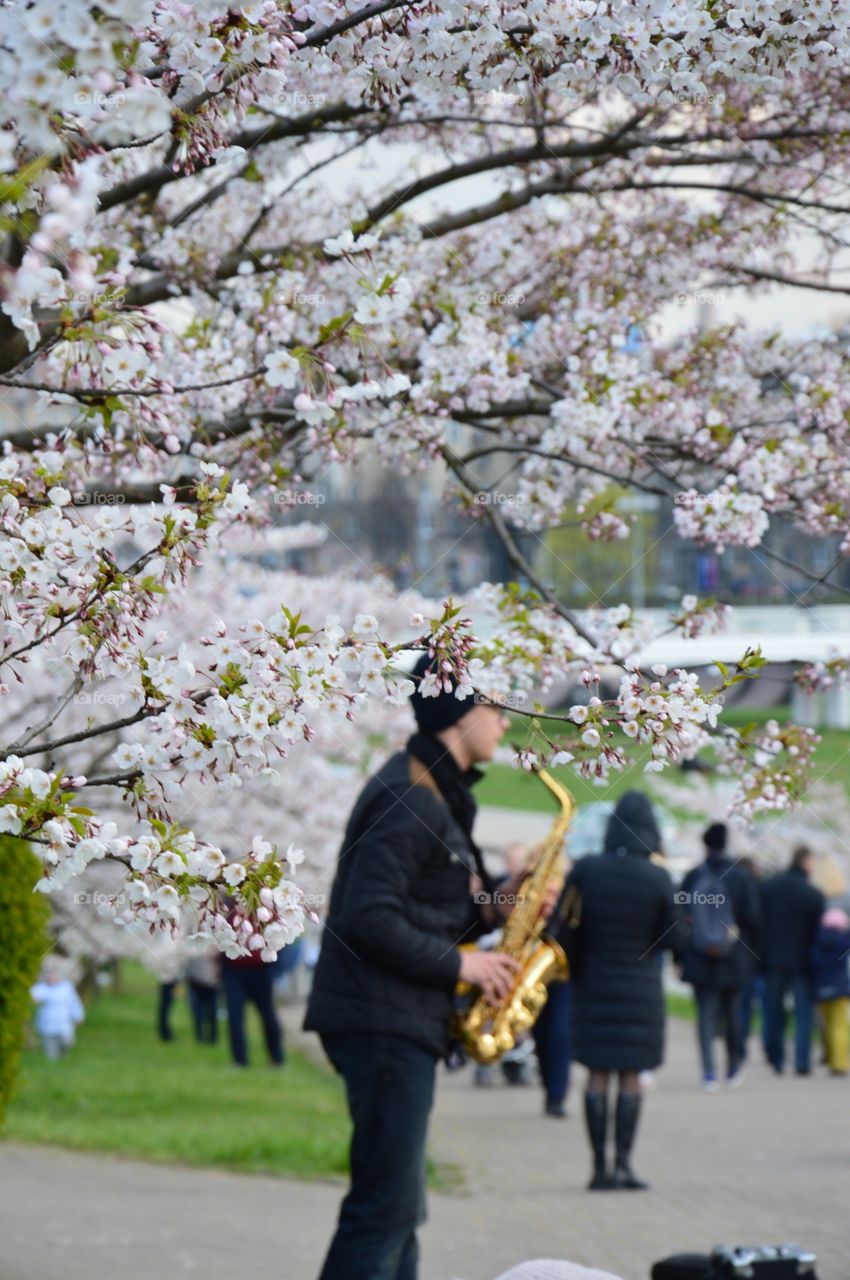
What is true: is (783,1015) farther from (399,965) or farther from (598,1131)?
(399,965)

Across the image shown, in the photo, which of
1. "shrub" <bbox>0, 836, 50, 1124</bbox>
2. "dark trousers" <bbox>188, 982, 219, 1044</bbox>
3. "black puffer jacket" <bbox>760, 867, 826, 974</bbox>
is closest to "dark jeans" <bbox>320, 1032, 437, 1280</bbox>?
"shrub" <bbox>0, 836, 50, 1124</bbox>

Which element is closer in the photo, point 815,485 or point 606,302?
point 815,485

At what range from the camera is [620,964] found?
9242 mm

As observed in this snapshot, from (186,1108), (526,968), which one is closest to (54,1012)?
(186,1108)

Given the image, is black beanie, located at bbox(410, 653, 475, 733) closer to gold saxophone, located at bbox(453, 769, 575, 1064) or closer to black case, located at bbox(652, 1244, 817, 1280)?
gold saxophone, located at bbox(453, 769, 575, 1064)

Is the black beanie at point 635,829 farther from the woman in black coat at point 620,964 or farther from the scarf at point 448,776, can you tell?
the scarf at point 448,776

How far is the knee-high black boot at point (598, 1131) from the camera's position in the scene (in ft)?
29.6

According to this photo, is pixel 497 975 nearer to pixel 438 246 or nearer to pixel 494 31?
pixel 494 31

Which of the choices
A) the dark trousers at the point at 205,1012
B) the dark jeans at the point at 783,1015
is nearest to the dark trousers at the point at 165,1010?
the dark trousers at the point at 205,1012

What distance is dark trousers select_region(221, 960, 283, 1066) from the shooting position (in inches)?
584

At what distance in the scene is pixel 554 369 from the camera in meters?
6.55

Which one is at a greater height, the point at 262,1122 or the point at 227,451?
the point at 227,451

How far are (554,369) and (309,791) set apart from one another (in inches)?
667

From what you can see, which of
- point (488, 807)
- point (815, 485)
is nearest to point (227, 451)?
point (815, 485)
